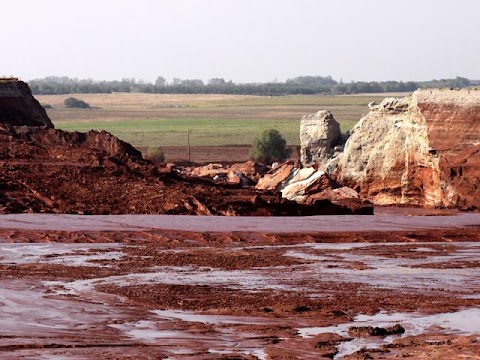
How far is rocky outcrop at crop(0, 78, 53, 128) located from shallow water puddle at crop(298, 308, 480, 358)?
1128 inches

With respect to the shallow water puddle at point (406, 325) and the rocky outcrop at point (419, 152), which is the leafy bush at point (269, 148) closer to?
the rocky outcrop at point (419, 152)

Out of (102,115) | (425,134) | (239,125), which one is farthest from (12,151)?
(102,115)

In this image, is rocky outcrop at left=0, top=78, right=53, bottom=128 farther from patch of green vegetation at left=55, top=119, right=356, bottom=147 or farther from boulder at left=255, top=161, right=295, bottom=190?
patch of green vegetation at left=55, top=119, right=356, bottom=147

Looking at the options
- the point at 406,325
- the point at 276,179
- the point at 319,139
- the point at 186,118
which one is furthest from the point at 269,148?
the point at 186,118

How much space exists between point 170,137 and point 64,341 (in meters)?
74.4

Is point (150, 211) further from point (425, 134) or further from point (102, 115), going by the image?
point (102, 115)

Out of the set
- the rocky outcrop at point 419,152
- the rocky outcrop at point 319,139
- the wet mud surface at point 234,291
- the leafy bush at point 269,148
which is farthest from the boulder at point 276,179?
the leafy bush at point 269,148

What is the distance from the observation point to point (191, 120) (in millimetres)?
116625

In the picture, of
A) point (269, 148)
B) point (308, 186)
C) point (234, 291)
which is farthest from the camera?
point (269, 148)

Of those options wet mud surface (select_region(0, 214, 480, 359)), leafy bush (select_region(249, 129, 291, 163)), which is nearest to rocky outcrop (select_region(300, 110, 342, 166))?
wet mud surface (select_region(0, 214, 480, 359))

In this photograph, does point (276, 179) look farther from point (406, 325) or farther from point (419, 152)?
point (406, 325)

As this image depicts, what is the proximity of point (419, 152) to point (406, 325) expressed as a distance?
2038 cm

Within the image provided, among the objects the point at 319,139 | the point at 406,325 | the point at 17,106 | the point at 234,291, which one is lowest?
the point at 234,291

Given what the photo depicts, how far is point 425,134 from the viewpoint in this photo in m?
32.6
